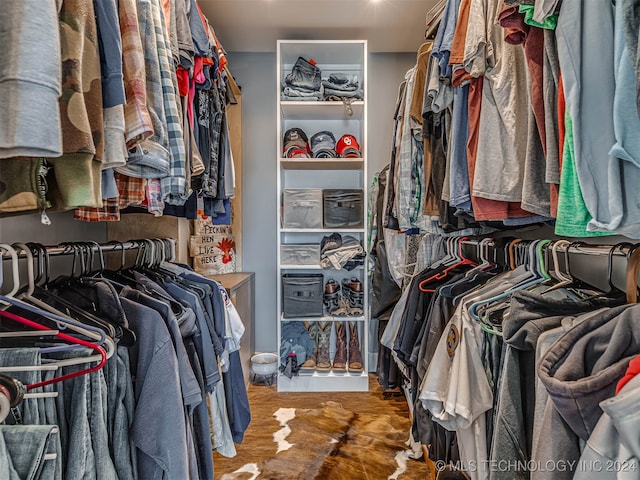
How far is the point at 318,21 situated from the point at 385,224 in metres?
1.44

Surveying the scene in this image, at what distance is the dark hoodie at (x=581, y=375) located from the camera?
61cm

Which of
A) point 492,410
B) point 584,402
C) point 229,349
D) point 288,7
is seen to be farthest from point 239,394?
point 288,7

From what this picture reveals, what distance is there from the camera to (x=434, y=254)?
7.37 ft

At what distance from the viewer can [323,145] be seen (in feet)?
9.31

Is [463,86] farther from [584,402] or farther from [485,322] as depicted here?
[584,402]

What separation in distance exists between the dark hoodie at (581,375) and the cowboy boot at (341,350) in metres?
2.15

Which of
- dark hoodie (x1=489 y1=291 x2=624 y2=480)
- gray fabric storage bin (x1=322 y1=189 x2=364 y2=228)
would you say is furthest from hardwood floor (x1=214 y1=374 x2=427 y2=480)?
gray fabric storage bin (x1=322 y1=189 x2=364 y2=228)

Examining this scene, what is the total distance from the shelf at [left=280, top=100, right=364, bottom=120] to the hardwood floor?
1918 mm

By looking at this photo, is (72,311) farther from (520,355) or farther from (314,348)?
(314,348)

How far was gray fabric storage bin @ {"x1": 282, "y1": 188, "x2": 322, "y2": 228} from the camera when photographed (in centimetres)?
278

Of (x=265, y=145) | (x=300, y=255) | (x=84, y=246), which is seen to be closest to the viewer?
(x=84, y=246)

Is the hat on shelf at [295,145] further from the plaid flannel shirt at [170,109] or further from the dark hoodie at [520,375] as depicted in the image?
the dark hoodie at [520,375]

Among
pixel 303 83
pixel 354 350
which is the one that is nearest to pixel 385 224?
pixel 354 350

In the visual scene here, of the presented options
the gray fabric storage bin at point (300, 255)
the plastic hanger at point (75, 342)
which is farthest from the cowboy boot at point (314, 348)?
the plastic hanger at point (75, 342)
